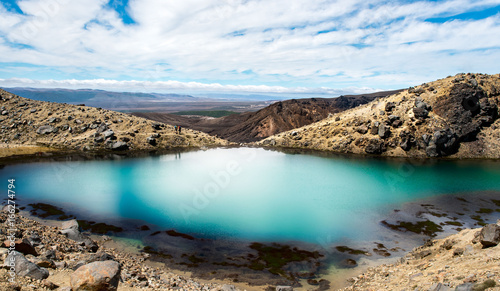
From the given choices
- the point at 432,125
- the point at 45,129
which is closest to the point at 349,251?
the point at 432,125

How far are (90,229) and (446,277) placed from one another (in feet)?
73.0

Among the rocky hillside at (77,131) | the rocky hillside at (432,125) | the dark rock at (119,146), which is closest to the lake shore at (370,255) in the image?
the rocky hillside at (432,125)

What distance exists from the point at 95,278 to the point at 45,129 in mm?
62852

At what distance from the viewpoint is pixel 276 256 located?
16.9 metres

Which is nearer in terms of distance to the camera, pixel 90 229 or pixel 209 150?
pixel 90 229

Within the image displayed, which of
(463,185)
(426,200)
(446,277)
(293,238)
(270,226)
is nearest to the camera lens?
(446,277)

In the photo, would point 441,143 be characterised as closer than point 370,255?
No

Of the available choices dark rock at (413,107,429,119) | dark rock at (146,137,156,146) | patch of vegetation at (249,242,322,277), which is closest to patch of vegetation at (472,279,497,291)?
patch of vegetation at (249,242,322,277)

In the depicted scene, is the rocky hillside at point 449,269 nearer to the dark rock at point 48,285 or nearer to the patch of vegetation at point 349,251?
the patch of vegetation at point 349,251

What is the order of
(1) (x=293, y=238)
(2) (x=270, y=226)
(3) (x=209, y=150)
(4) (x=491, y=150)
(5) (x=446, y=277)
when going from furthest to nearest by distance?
(3) (x=209, y=150) < (4) (x=491, y=150) < (2) (x=270, y=226) < (1) (x=293, y=238) < (5) (x=446, y=277)

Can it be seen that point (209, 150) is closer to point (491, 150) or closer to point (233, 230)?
point (233, 230)

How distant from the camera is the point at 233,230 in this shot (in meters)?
20.1

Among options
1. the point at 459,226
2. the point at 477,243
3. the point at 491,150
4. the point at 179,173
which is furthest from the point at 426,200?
the point at 491,150

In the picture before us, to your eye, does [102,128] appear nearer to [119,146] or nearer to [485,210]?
[119,146]
